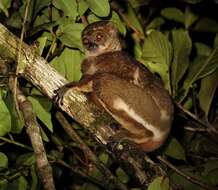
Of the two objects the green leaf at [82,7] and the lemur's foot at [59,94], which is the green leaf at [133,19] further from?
the lemur's foot at [59,94]

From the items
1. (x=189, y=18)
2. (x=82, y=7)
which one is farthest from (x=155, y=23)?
(x=82, y=7)

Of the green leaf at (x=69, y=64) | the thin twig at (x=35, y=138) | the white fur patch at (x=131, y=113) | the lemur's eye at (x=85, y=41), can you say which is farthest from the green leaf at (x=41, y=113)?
the lemur's eye at (x=85, y=41)

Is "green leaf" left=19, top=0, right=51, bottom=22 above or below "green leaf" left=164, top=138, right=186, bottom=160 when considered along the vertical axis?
above

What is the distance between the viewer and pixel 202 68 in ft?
13.8

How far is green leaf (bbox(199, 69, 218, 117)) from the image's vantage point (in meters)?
4.29

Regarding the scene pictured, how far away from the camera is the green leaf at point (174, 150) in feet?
13.8

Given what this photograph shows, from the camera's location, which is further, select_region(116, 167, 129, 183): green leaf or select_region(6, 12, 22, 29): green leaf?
select_region(116, 167, 129, 183): green leaf

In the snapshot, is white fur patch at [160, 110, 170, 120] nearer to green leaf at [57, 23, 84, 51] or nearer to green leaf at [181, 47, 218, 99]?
green leaf at [181, 47, 218, 99]

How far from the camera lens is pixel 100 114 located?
11.6ft

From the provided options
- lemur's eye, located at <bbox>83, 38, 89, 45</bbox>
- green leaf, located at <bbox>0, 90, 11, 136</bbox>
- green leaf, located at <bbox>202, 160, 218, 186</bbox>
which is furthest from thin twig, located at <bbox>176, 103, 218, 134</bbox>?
green leaf, located at <bbox>0, 90, 11, 136</bbox>

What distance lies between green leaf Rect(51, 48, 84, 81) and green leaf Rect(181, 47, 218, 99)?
894 mm

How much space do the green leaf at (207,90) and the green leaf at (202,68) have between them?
0.39 ft

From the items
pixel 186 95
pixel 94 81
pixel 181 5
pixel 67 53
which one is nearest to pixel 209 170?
pixel 186 95

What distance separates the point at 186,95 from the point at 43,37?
151 centimetres
